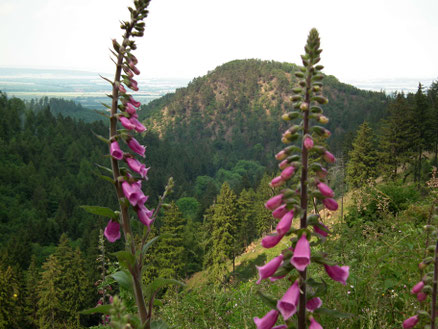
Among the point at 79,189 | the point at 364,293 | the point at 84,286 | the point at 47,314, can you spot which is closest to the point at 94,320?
the point at 84,286

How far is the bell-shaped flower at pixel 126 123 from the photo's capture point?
2666 mm

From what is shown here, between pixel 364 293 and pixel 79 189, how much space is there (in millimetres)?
96511

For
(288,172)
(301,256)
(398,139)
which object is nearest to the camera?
(301,256)

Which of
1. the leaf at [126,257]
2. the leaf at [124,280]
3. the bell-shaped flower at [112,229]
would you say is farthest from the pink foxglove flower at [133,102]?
the leaf at [124,280]

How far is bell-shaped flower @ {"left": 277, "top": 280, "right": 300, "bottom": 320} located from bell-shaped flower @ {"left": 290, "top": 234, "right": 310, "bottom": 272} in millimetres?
138

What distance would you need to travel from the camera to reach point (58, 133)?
10725 centimetres

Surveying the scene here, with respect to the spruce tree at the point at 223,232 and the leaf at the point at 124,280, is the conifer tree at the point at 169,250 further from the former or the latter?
the leaf at the point at 124,280

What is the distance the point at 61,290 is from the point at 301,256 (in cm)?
3843

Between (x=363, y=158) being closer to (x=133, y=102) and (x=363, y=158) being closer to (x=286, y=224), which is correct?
(x=133, y=102)

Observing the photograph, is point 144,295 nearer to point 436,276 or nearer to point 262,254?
point 436,276

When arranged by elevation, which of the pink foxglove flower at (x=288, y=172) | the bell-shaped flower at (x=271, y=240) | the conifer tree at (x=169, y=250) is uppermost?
the pink foxglove flower at (x=288, y=172)

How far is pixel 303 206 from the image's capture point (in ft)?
6.19

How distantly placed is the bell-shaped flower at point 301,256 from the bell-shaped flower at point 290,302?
14 cm

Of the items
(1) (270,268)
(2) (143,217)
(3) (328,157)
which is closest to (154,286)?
(2) (143,217)
